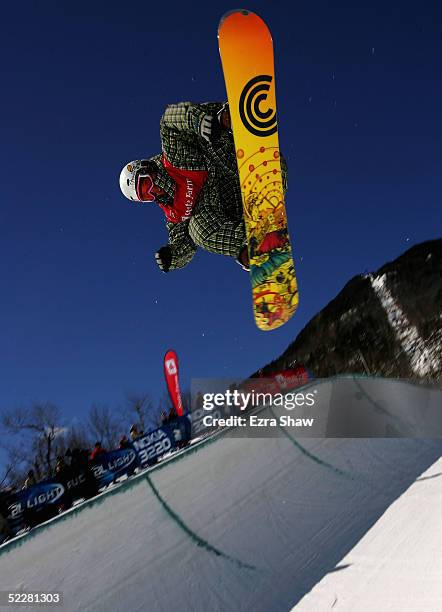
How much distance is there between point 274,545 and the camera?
3877mm

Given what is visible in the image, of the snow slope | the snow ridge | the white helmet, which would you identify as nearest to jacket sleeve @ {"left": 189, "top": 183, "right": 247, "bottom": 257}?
the white helmet

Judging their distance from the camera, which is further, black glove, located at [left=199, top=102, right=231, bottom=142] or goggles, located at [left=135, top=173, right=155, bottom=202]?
goggles, located at [left=135, top=173, right=155, bottom=202]

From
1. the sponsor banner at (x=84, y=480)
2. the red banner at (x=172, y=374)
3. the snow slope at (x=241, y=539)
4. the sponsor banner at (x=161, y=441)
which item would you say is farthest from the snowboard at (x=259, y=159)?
the red banner at (x=172, y=374)

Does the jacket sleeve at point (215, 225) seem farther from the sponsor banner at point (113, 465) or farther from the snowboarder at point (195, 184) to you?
the sponsor banner at point (113, 465)

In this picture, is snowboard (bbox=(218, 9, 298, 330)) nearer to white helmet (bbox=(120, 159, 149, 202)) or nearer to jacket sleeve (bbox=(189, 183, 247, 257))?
jacket sleeve (bbox=(189, 183, 247, 257))

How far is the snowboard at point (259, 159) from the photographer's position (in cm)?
471

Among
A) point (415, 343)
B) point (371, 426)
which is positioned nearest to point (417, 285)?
point (415, 343)

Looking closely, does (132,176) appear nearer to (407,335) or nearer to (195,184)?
(195,184)

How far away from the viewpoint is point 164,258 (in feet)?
21.2

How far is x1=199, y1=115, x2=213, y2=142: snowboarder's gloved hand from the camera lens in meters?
5.21

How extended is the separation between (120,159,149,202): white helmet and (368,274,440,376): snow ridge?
23256 mm

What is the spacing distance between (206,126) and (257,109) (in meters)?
0.53

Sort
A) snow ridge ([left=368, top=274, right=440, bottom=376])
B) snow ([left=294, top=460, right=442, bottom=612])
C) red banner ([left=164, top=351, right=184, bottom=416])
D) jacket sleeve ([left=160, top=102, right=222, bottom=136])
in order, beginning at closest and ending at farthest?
snow ([left=294, top=460, right=442, bottom=612]) → jacket sleeve ([left=160, top=102, right=222, bottom=136]) → red banner ([left=164, top=351, right=184, bottom=416]) → snow ridge ([left=368, top=274, right=440, bottom=376])

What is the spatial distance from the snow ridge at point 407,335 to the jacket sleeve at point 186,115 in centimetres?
2361
